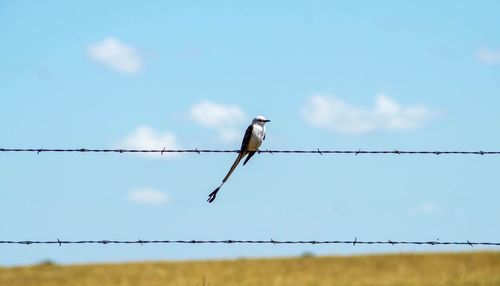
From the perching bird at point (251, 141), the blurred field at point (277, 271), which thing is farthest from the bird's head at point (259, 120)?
the blurred field at point (277, 271)

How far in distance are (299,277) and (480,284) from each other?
1196cm

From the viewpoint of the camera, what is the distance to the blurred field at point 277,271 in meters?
34.0

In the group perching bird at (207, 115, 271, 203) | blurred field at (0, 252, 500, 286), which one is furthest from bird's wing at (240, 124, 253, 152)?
blurred field at (0, 252, 500, 286)

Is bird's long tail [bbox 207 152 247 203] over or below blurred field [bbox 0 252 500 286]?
below

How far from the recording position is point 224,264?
43125 millimetres

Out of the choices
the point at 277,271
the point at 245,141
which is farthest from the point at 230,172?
the point at 277,271

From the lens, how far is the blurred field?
112ft

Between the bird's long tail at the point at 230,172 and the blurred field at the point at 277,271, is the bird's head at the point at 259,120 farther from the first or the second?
the blurred field at the point at 277,271

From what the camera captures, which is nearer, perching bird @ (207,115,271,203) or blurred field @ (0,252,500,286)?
perching bird @ (207,115,271,203)

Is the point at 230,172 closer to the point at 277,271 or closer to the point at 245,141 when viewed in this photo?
the point at 245,141

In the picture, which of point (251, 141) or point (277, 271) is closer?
point (251, 141)

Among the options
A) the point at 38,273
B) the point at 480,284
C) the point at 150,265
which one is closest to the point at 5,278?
the point at 38,273

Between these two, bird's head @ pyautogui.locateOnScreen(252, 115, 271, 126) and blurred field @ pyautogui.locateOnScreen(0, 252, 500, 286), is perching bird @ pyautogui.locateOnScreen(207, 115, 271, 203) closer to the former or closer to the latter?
bird's head @ pyautogui.locateOnScreen(252, 115, 271, 126)

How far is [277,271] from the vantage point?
40094mm
